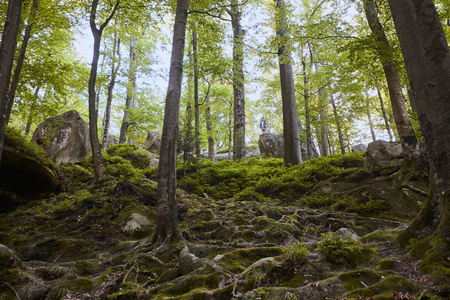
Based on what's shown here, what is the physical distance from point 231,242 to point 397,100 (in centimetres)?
666

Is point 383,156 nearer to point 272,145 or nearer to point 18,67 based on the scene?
point 272,145

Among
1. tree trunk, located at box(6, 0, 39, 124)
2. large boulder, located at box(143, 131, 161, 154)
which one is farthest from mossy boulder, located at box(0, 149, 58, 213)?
large boulder, located at box(143, 131, 161, 154)

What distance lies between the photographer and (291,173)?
9266 mm

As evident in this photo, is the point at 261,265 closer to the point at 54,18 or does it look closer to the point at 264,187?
the point at 264,187

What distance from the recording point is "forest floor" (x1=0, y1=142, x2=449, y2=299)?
8.10 ft

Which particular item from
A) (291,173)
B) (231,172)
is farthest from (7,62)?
(291,173)

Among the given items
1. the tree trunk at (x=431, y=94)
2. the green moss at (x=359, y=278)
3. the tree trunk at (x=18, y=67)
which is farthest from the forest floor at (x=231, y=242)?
the tree trunk at (x=18, y=67)

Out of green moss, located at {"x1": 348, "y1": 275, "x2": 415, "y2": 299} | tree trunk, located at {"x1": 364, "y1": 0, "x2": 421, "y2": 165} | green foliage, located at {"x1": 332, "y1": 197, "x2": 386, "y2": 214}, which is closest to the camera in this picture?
green moss, located at {"x1": 348, "y1": 275, "x2": 415, "y2": 299}

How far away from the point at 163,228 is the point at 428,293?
3623 millimetres

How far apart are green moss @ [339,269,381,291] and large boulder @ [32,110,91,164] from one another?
10962mm

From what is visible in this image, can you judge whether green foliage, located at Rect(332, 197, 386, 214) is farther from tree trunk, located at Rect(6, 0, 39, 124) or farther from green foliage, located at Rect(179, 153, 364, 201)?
tree trunk, located at Rect(6, 0, 39, 124)

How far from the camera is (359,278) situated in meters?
2.32

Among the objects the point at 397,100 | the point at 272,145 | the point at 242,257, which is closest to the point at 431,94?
the point at 242,257

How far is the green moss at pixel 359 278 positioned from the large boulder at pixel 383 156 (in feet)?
19.1
